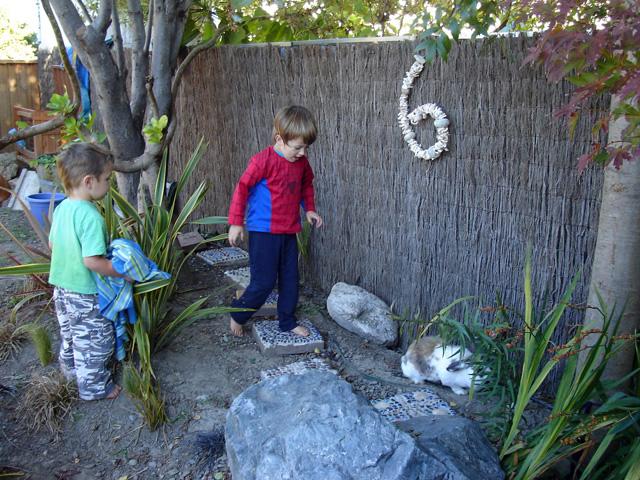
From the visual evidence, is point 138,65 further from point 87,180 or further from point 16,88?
point 16,88

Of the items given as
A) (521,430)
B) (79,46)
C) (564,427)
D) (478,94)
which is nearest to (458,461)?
(564,427)

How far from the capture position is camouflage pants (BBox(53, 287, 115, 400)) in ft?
10.8

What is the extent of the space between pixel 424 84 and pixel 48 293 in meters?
2.82

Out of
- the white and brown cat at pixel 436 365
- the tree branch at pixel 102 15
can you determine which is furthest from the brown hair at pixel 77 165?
the white and brown cat at pixel 436 365

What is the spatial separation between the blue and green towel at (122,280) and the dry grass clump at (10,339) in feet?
2.94

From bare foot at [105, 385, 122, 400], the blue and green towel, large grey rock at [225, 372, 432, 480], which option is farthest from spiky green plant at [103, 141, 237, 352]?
large grey rock at [225, 372, 432, 480]

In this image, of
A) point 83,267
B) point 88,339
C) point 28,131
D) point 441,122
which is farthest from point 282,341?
point 28,131

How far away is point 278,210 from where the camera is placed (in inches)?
153

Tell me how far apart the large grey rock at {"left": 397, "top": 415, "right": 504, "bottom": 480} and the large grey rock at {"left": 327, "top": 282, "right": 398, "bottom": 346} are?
1449 millimetres

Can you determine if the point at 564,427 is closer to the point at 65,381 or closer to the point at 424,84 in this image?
the point at 424,84

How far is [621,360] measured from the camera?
2633 mm

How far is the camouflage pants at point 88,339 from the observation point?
330 centimetres

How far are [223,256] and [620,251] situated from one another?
12.1 ft

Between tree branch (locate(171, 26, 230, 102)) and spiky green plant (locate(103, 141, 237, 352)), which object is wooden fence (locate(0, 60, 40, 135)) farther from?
spiky green plant (locate(103, 141, 237, 352))
